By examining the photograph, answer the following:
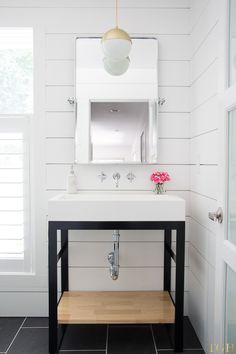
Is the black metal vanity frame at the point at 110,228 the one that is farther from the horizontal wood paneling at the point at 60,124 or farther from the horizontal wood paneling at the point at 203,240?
the horizontal wood paneling at the point at 60,124

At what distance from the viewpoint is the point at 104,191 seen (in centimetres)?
211

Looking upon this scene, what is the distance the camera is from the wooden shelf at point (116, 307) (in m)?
1.71

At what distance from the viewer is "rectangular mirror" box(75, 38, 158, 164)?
6.77 feet

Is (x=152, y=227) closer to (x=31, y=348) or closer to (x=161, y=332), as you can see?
(x=161, y=332)

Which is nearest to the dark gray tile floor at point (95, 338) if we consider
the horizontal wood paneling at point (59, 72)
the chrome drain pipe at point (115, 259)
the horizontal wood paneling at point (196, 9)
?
the chrome drain pipe at point (115, 259)

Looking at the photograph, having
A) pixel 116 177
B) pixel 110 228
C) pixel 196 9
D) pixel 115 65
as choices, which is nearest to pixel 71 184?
pixel 116 177

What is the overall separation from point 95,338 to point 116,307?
27 centimetres

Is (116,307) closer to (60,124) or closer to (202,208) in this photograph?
(202,208)

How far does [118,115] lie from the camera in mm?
2080

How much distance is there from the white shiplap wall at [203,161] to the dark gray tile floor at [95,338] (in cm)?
22

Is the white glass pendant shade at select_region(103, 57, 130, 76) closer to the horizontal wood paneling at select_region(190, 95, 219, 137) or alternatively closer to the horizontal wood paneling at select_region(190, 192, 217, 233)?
the horizontal wood paneling at select_region(190, 95, 219, 137)

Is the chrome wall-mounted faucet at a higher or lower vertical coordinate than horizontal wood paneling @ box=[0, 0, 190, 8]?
lower

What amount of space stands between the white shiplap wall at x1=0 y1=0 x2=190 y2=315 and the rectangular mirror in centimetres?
8

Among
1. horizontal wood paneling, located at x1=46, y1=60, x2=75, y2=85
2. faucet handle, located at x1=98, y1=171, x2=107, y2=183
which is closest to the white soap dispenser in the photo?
faucet handle, located at x1=98, y1=171, x2=107, y2=183
